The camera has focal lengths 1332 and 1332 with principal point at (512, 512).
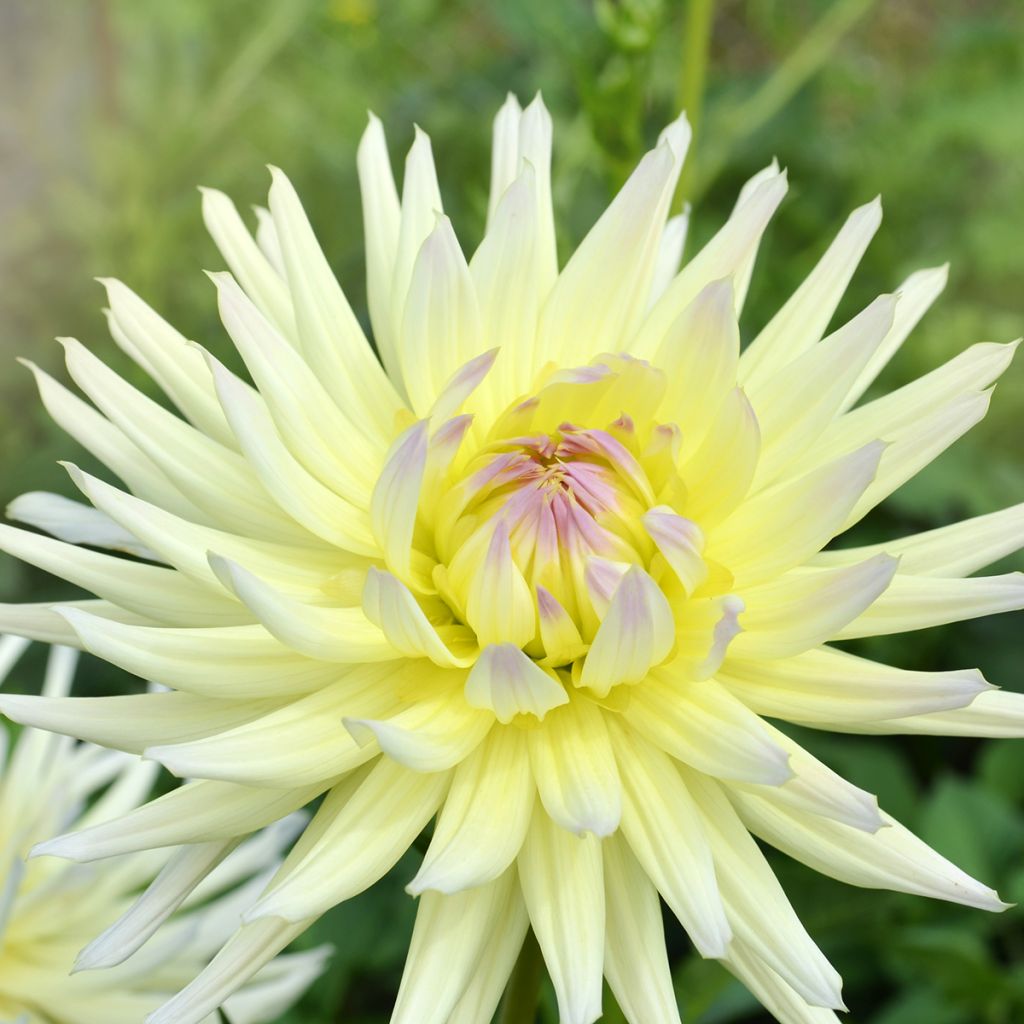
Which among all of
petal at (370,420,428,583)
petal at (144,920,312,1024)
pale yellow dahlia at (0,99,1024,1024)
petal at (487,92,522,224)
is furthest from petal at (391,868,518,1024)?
petal at (487,92,522,224)

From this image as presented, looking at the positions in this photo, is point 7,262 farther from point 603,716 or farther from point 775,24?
point 603,716

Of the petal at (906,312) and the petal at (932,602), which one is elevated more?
the petal at (906,312)

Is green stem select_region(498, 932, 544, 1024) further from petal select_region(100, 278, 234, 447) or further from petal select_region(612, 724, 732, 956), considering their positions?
petal select_region(100, 278, 234, 447)

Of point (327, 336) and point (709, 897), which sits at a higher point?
point (327, 336)

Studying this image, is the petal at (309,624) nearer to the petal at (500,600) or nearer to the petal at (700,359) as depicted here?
the petal at (500,600)

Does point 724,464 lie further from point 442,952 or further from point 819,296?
point 442,952

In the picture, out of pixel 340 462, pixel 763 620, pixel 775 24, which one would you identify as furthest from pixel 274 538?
pixel 775 24

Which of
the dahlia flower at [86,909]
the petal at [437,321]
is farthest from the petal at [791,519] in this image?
the dahlia flower at [86,909]
